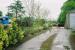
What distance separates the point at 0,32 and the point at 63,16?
63711 mm

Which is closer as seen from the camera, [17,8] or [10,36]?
[10,36]

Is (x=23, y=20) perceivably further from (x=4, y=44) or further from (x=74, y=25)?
(x=4, y=44)

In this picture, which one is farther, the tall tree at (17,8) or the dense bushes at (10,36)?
the tall tree at (17,8)

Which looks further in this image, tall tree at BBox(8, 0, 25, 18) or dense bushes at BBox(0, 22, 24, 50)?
tall tree at BBox(8, 0, 25, 18)

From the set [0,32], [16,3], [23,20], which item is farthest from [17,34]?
[16,3]

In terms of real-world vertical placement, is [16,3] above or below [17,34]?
above

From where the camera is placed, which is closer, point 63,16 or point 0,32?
point 0,32

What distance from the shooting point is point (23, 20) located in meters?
32.9

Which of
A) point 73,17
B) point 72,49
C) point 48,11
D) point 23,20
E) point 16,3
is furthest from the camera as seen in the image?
point 48,11

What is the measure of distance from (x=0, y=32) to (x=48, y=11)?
60105mm

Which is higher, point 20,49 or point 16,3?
point 16,3

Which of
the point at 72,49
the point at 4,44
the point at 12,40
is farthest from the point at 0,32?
the point at 72,49

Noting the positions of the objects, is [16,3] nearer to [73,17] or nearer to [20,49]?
[73,17]

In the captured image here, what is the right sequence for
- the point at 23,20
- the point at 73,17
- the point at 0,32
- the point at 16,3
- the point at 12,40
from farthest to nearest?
1. the point at 16,3
2. the point at 73,17
3. the point at 23,20
4. the point at 12,40
5. the point at 0,32
